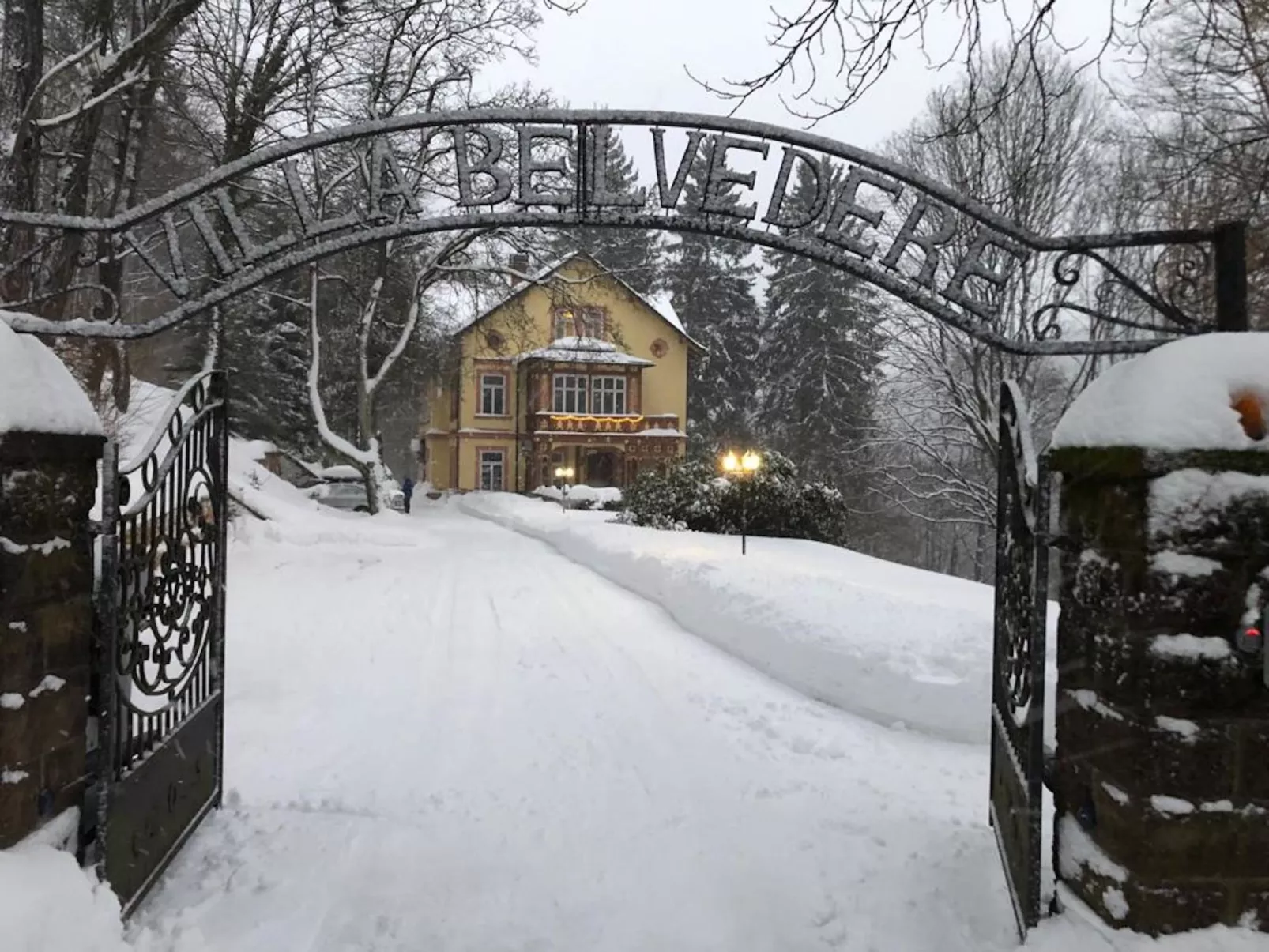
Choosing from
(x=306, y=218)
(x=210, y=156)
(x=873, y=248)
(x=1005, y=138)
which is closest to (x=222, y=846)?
(x=306, y=218)

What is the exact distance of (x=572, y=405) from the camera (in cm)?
4175

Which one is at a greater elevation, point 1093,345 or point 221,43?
point 221,43

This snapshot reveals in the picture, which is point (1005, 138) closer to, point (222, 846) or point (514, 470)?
point (222, 846)

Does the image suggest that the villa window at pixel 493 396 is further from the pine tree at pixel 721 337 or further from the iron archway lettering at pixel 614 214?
the iron archway lettering at pixel 614 214

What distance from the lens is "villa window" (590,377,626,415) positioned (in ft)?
137

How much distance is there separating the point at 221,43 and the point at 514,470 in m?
29.0

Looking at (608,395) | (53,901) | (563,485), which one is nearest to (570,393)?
(608,395)

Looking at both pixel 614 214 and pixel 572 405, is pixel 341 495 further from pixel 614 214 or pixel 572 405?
pixel 614 214

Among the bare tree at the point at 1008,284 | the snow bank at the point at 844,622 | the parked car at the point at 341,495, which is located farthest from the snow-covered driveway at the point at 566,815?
the parked car at the point at 341,495

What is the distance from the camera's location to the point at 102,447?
329cm

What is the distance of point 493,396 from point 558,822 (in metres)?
39.7

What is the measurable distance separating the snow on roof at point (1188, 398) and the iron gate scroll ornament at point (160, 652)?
360 centimetres

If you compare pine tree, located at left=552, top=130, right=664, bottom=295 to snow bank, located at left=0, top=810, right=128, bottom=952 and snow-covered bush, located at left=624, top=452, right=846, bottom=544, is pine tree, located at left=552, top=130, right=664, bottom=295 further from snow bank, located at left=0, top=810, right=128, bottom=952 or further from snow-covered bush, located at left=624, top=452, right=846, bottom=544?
snow bank, located at left=0, top=810, right=128, bottom=952

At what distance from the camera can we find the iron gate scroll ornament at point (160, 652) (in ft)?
10.7
